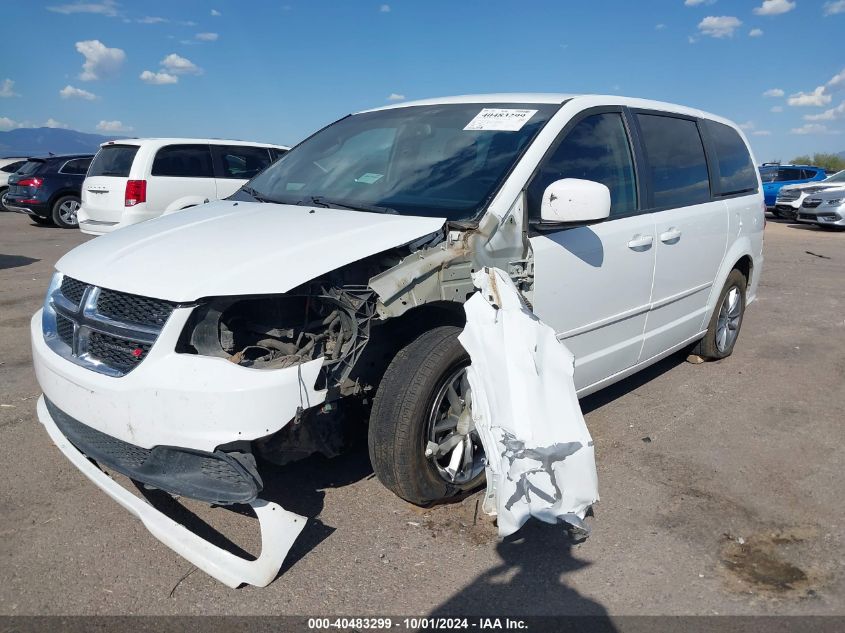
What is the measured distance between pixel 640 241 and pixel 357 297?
73.2 inches

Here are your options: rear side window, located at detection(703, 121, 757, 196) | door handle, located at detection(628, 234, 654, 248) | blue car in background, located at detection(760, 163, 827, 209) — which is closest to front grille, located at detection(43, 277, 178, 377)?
door handle, located at detection(628, 234, 654, 248)

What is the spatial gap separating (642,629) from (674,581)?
357mm

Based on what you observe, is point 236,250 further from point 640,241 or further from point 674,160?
point 674,160

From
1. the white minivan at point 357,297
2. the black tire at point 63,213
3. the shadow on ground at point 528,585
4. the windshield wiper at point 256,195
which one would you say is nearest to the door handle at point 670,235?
the white minivan at point 357,297

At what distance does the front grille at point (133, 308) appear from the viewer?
2617 millimetres

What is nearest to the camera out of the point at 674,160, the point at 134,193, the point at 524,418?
the point at 524,418

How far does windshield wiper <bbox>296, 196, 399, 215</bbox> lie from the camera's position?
3.36 m

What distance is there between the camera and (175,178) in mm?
10367

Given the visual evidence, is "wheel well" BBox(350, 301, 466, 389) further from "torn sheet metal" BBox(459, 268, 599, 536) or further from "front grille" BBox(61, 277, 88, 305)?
"front grille" BBox(61, 277, 88, 305)

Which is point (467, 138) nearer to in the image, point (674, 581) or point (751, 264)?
point (674, 581)

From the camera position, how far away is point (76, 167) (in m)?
15.7

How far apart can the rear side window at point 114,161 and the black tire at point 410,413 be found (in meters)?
8.72

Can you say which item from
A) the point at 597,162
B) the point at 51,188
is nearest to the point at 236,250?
the point at 597,162

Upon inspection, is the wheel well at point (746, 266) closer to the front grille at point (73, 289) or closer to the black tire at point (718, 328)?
the black tire at point (718, 328)
